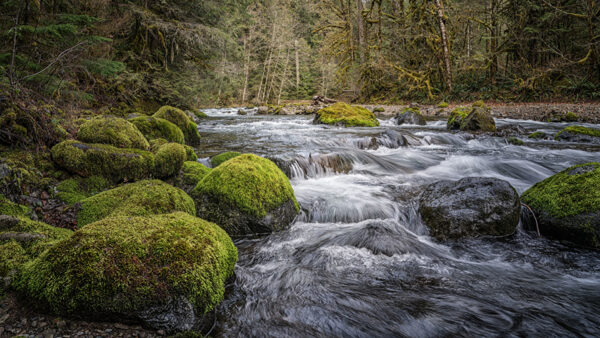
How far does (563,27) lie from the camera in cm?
1741

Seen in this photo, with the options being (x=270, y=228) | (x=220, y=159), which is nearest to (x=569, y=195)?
(x=270, y=228)

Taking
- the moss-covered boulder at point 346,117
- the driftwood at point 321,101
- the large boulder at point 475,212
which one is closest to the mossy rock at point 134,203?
the large boulder at point 475,212

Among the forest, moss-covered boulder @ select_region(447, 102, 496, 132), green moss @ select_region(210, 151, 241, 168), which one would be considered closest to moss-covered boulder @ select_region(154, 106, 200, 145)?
the forest

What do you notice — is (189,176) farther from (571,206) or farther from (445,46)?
(445,46)

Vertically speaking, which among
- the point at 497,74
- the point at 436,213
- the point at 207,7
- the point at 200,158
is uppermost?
the point at 207,7

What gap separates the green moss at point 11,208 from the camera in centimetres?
275

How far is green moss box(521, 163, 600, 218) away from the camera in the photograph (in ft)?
12.2

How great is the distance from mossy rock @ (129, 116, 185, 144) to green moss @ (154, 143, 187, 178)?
1907mm

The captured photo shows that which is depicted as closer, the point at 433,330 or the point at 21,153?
the point at 433,330

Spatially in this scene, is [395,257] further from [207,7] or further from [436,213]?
[207,7]

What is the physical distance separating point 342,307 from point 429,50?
2506cm

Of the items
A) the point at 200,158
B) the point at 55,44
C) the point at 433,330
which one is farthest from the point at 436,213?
the point at 55,44

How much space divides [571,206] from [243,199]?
13.8 ft

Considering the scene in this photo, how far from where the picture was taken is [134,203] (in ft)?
10.9
